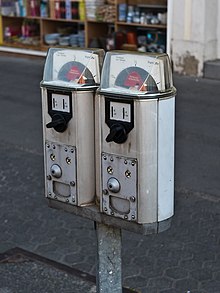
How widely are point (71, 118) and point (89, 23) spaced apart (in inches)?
422

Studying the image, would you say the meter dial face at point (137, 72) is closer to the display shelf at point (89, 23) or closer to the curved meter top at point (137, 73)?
the curved meter top at point (137, 73)

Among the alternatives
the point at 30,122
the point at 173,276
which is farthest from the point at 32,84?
the point at 173,276

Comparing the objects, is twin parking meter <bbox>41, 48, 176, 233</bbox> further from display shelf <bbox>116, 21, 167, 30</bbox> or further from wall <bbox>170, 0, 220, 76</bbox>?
display shelf <bbox>116, 21, 167, 30</bbox>

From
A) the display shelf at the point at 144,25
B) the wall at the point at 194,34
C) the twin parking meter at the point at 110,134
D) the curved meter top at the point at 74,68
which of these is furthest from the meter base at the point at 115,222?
the display shelf at the point at 144,25

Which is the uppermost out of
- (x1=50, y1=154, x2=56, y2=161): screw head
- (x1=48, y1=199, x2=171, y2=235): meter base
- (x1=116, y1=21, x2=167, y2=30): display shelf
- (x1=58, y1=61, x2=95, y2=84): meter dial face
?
(x1=58, y1=61, x2=95, y2=84): meter dial face

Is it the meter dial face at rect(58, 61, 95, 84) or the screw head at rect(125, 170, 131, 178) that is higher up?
the meter dial face at rect(58, 61, 95, 84)

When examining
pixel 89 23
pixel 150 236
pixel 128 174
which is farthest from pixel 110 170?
pixel 89 23

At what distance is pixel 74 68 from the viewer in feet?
11.6

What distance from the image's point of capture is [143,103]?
10.4ft

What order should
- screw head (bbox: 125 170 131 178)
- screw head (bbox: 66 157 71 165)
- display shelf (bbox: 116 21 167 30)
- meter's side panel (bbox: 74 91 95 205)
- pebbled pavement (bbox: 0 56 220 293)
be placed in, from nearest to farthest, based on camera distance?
screw head (bbox: 125 170 131 178)
meter's side panel (bbox: 74 91 95 205)
screw head (bbox: 66 157 71 165)
pebbled pavement (bbox: 0 56 220 293)
display shelf (bbox: 116 21 167 30)

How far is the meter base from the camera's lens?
3361 mm

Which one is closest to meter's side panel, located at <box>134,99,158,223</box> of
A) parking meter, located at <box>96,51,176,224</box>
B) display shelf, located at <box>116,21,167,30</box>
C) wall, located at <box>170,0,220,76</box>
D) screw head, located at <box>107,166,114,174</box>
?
parking meter, located at <box>96,51,176,224</box>

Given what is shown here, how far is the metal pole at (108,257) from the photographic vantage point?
359 centimetres

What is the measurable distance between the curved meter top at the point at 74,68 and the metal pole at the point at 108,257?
74 centimetres
